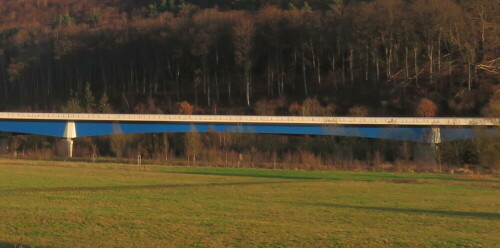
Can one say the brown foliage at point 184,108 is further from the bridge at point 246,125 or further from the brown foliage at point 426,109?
the brown foliage at point 426,109

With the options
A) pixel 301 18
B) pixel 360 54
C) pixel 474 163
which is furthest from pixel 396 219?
pixel 301 18

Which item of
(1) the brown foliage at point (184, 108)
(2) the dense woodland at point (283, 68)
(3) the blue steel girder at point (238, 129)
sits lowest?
(3) the blue steel girder at point (238, 129)

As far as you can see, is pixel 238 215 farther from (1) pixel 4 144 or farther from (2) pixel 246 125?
(1) pixel 4 144

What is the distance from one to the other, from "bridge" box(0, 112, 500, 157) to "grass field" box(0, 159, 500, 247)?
88.2ft

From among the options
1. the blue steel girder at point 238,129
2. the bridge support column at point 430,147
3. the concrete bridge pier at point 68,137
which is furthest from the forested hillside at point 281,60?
the concrete bridge pier at point 68,137

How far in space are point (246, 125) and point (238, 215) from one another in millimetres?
43589

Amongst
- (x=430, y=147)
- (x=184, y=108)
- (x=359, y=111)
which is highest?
(x=184, y=108)

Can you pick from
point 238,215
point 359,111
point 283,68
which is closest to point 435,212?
point 238,215

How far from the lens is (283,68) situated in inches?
3558

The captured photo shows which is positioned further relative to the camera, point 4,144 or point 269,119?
point 4,144

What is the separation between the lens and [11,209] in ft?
61.2

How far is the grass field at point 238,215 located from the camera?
1409 cm

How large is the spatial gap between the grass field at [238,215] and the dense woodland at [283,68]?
28247 mm

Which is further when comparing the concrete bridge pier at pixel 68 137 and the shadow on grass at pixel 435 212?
the concrete bridge pier at pixel 68 137
